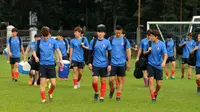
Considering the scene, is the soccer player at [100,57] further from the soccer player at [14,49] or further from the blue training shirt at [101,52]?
the soccer player at [14,49]

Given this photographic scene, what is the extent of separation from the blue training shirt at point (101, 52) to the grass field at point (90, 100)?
1.04 m

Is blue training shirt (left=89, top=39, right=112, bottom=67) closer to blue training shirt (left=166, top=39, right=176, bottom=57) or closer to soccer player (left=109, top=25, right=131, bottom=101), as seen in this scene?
soccer player (left=109, top=25, right=131, bottom=101)

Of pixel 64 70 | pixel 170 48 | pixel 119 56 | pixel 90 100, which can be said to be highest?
pixel 119 56

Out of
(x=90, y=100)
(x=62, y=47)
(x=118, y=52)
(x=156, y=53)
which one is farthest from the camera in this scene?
(x=62, y=47)

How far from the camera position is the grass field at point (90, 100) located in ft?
34.4

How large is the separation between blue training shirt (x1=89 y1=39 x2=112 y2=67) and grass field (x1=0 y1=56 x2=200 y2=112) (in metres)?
1.04

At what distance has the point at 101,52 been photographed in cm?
1155

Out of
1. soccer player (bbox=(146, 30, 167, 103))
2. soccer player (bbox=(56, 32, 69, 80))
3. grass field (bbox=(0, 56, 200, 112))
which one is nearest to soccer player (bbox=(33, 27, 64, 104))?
grass field (bbox=(0, 56, 200, 112))

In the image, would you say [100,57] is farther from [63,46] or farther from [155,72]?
[63,46]

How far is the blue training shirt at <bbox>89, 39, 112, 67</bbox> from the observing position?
1153cm

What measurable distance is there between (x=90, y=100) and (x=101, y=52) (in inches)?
55.6

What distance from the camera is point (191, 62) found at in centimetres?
1356

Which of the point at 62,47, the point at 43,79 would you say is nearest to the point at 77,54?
the point at 62,47

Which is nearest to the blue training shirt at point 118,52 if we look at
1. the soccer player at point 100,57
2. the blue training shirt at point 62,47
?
the soccer player at point 100,57
